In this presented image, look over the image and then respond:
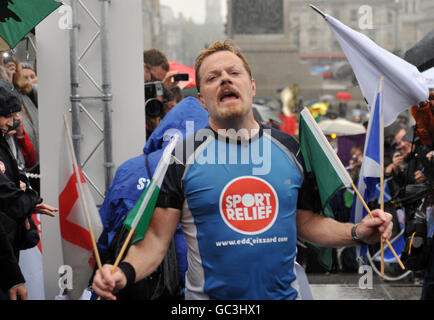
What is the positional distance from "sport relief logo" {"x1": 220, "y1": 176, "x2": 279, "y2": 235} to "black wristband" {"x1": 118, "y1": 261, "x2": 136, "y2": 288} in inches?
17.0

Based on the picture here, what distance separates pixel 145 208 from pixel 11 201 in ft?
3.88

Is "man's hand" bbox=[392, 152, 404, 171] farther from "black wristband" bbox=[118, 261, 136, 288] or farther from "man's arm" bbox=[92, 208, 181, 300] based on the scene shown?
"black wristband" bbox=[118, 261, 136, 288]

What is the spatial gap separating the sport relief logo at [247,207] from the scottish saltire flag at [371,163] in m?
0.47

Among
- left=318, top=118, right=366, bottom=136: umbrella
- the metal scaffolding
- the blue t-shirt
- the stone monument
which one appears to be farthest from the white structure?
the stone monument

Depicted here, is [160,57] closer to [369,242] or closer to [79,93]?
[79,93]

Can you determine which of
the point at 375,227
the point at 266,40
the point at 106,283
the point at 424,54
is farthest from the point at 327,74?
the point at 106,283

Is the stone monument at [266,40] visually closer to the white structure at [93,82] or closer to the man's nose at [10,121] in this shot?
the white structure at [93,82]

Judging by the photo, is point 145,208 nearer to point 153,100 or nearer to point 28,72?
point 153,100

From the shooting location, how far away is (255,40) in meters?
29.3

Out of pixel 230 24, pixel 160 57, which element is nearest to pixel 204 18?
pixel 230 24

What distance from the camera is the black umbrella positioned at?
15.5 ft

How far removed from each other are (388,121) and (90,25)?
8.93ft

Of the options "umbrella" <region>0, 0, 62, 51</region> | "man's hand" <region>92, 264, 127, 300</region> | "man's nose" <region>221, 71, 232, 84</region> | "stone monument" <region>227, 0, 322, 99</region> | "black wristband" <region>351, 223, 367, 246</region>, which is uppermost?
"stone monument" <region>227, 0, 322, 99</region>

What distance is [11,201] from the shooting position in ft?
11.8
